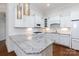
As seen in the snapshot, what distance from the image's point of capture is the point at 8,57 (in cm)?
166

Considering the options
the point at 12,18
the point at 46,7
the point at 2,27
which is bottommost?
the point at 2,27

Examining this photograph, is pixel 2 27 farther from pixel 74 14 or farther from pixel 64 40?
pixel 74 14

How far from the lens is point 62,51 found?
→ 65.3 inches

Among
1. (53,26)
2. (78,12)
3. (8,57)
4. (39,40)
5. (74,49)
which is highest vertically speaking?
(78,12)

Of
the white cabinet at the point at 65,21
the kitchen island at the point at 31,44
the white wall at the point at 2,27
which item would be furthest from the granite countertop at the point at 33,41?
the white cabinet at the point at 65,21

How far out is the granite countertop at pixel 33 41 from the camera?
5.36ft

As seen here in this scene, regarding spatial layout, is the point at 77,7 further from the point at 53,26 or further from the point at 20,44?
the point at 20,44

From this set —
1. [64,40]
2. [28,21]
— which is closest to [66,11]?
[64,40]

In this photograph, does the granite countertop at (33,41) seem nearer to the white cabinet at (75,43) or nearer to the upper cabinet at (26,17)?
the upper cabinet at (26,17)

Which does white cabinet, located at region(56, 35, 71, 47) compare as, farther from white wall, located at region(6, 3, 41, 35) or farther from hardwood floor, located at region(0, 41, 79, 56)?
white wall, located at region(6, 3, 41, 35)

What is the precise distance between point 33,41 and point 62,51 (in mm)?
368

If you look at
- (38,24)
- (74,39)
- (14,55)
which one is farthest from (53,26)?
(14,55)

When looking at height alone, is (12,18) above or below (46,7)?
below

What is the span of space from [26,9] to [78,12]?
0.63m
